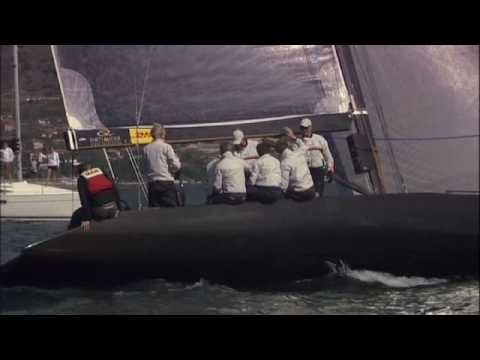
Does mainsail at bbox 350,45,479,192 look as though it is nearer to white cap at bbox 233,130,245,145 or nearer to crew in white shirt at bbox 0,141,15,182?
white cap at bbox 233,130,245,145

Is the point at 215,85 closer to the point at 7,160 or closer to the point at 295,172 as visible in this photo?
the point at 295,172

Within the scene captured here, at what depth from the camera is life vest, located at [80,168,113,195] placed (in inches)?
334

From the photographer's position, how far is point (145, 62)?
1024cm

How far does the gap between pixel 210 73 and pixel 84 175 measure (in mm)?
2384

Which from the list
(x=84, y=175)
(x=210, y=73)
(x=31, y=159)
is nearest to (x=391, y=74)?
(x=210, y=73)

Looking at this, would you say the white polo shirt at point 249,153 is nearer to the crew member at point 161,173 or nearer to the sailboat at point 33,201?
the crew member at point 161,173

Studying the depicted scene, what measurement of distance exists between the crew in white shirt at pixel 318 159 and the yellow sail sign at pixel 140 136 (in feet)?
5.62

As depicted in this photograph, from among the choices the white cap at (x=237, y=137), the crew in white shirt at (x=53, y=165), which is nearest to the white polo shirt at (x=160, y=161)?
the white cap at (x=237, y=137)

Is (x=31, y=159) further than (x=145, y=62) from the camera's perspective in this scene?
Yes

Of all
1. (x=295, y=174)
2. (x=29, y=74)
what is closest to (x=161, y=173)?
(x=295, y=174)

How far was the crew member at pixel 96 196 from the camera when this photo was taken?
848 centimetres

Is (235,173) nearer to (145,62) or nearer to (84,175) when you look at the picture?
(84,175)

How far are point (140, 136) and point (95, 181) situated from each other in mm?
1511

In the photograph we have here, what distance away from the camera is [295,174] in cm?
884
